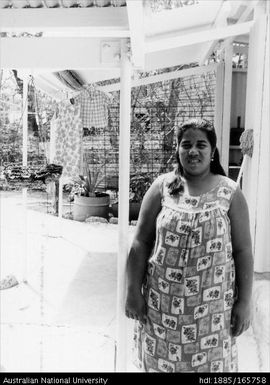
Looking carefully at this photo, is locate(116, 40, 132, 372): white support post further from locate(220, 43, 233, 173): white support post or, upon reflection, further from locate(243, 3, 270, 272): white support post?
locate(220, 43, 233, 173): white support post

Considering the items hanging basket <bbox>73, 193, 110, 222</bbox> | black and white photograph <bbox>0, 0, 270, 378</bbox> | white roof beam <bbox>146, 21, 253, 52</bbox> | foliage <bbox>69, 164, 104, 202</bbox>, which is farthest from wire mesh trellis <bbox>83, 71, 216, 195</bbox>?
white roof beam <bbox>146, 21, 253, 52</bbox>

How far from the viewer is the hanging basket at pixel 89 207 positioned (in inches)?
332

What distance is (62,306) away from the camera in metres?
4.04

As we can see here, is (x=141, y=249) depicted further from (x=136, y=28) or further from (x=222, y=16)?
(x=222, y=16)

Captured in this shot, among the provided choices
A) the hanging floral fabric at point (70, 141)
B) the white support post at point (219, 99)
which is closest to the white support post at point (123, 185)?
the hanging floral fabric at point (70, 141)

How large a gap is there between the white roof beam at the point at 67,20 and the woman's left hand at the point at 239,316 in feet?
4.93

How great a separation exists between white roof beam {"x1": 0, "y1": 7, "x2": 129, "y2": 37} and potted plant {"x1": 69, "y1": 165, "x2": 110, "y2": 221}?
6276mm

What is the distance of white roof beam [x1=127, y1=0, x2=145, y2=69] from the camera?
5.77ft

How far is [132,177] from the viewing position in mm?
8906

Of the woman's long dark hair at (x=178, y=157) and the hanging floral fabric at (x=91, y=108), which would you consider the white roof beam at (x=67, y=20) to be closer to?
the woman's long dark hair at (x=178, y=157)

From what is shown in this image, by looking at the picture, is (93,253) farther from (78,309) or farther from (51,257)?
(78,309)

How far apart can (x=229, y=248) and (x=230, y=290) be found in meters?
0.20

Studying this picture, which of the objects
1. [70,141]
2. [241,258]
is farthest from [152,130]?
[241,258]

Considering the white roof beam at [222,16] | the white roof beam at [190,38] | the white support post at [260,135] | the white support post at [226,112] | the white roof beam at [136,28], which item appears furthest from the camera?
the white support post at [226,112]
